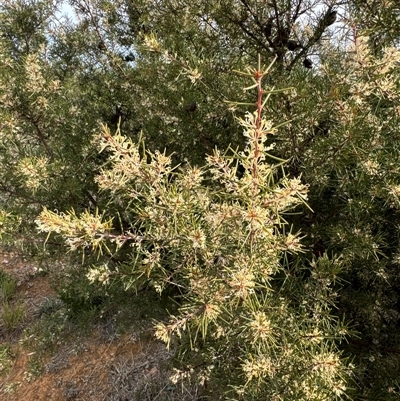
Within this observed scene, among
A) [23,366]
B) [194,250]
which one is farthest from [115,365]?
[194,250]

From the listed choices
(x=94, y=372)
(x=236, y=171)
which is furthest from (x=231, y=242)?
(x=94, y=372)

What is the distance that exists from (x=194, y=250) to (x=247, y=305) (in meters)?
0.21

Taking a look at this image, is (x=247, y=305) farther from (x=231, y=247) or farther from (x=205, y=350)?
(x=205, y=350)

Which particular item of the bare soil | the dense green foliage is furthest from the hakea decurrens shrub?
the bare soil

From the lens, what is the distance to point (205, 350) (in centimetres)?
191

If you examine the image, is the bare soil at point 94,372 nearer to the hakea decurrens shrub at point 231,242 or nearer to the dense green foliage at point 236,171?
the dense green foliage at point 236,171

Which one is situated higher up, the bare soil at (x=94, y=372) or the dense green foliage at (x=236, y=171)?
the dense green foliage at (x=236, y=171)

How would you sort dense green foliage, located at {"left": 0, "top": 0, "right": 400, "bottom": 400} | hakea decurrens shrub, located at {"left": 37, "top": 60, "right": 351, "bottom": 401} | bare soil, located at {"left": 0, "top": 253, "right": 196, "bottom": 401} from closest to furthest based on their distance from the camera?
hakea decurrens shrub, located at {"left": 37, "top": 60, "right": 351, "bottom": 401} < dense green foliage, located at {"left": 0, "top": 0, "right": 400, "bottom": 400} < bare soil, located at {"left": 0, "top": 253, "right": 196, "bottom": 401}

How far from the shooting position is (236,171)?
1.29 m

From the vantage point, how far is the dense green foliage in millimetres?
1168

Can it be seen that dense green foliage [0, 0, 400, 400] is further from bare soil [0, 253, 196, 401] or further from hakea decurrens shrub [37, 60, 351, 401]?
bare soil [0, 253, 196, 401]

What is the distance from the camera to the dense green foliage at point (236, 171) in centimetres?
117

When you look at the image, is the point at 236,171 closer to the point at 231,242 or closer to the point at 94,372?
the point at 231,242

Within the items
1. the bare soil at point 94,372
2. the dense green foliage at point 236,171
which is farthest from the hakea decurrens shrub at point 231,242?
the bare soil at point 94,372
